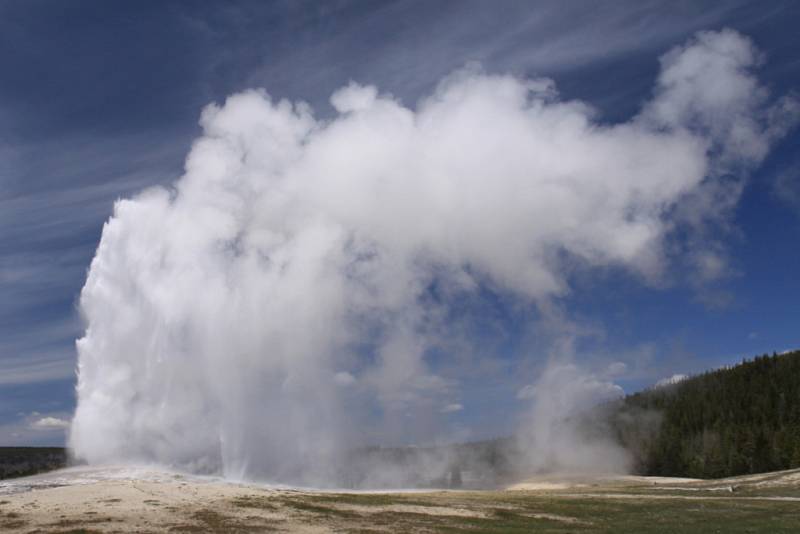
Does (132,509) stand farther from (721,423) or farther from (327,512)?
(721,423)

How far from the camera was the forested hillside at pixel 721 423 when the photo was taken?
11762 cm

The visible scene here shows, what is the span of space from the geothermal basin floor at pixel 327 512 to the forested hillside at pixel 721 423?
66.2m

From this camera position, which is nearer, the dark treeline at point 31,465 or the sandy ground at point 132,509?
the sandy ground at point 132,509

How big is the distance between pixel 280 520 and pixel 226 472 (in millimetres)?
43597

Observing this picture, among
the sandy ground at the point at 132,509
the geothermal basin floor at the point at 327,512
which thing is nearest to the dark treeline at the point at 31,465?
the geothermal basin floor at the point at 327,512

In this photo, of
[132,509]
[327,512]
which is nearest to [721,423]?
[327,512]

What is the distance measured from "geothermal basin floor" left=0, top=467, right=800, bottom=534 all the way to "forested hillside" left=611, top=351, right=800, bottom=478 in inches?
2605

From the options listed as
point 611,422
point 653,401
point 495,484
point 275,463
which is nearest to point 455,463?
point 495,484

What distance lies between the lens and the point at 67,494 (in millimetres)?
41875

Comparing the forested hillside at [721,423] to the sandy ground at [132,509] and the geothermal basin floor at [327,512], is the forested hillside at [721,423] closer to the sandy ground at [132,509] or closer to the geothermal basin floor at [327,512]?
the geothermal basin floor at [327,512]

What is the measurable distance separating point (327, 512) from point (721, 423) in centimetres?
11678

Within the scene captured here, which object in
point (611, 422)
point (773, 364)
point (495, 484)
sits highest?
point (773, 364)

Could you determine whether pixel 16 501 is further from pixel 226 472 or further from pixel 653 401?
pixel 653 401

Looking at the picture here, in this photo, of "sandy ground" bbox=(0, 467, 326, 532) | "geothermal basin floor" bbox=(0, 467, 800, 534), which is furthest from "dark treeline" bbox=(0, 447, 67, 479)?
"sandy ground" bbox=(0, 467, 326, 532)
